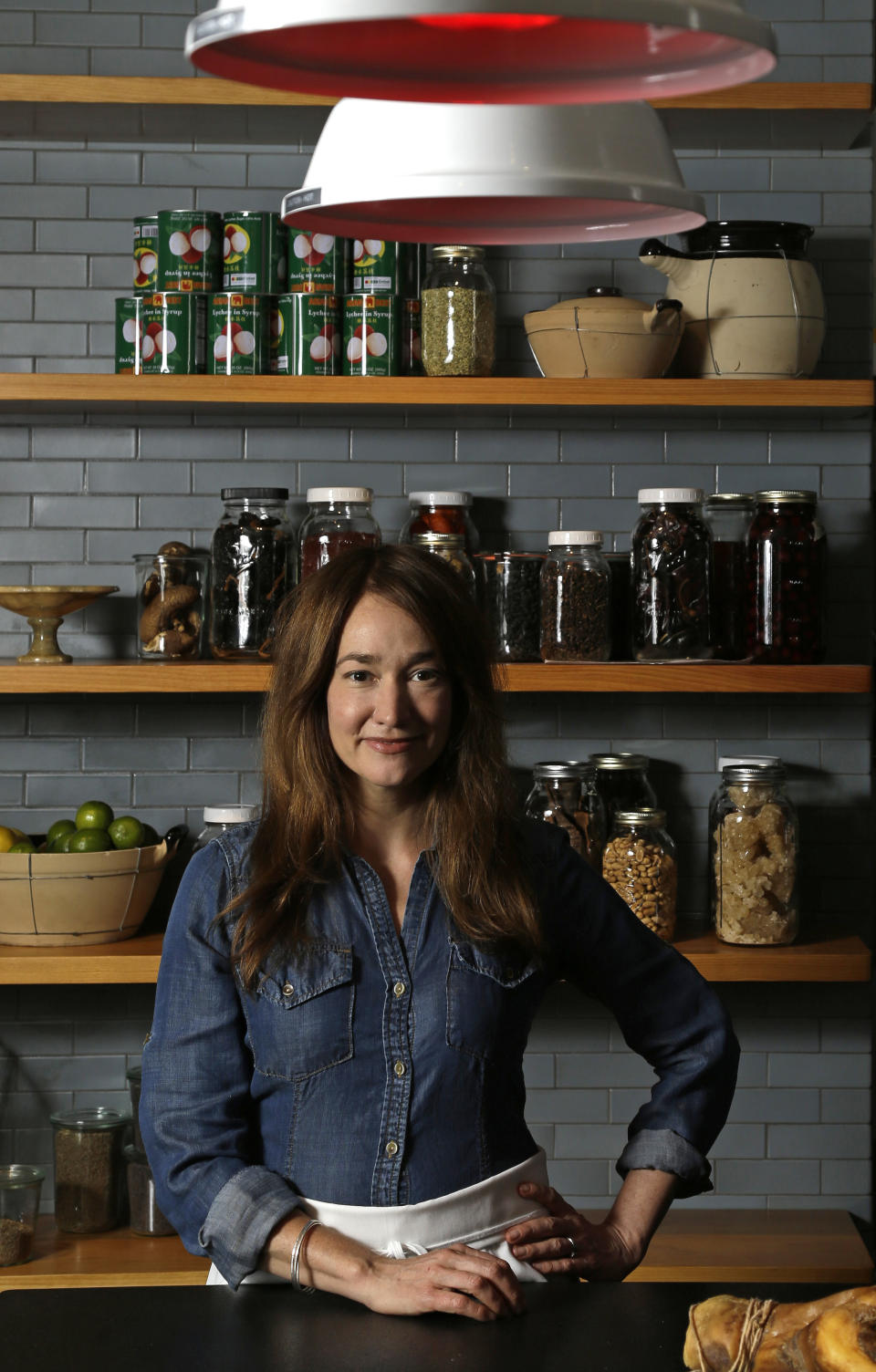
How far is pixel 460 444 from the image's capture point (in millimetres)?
2883

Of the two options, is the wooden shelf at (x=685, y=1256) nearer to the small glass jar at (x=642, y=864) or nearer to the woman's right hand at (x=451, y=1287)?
the small glass jar at (x=642, y=864)

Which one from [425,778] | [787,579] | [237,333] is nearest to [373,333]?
[237,333]

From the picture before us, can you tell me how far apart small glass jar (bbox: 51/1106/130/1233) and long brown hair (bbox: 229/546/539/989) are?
1.31m

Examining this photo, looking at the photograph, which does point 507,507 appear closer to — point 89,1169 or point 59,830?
point 59,830

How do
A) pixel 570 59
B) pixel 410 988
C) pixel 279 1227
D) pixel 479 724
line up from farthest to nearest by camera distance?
pixel 479 724 → pixel 410 988 → pixel 279 1227 → pixel 570 59

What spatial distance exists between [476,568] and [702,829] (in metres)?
0.74

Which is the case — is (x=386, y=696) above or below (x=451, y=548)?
below

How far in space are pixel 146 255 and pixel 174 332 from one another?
0.17 m

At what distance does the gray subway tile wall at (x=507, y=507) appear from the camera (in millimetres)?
2844

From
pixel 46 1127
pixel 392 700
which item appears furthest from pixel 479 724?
pixel 46 1127

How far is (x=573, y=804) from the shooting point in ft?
8.71

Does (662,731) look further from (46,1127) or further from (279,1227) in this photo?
(279,1227)

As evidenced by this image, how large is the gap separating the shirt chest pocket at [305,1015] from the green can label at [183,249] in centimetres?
149

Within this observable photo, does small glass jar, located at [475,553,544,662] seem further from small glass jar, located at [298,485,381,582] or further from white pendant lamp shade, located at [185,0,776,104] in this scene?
white pendant lamp shade, located at [185,0,776,104]
